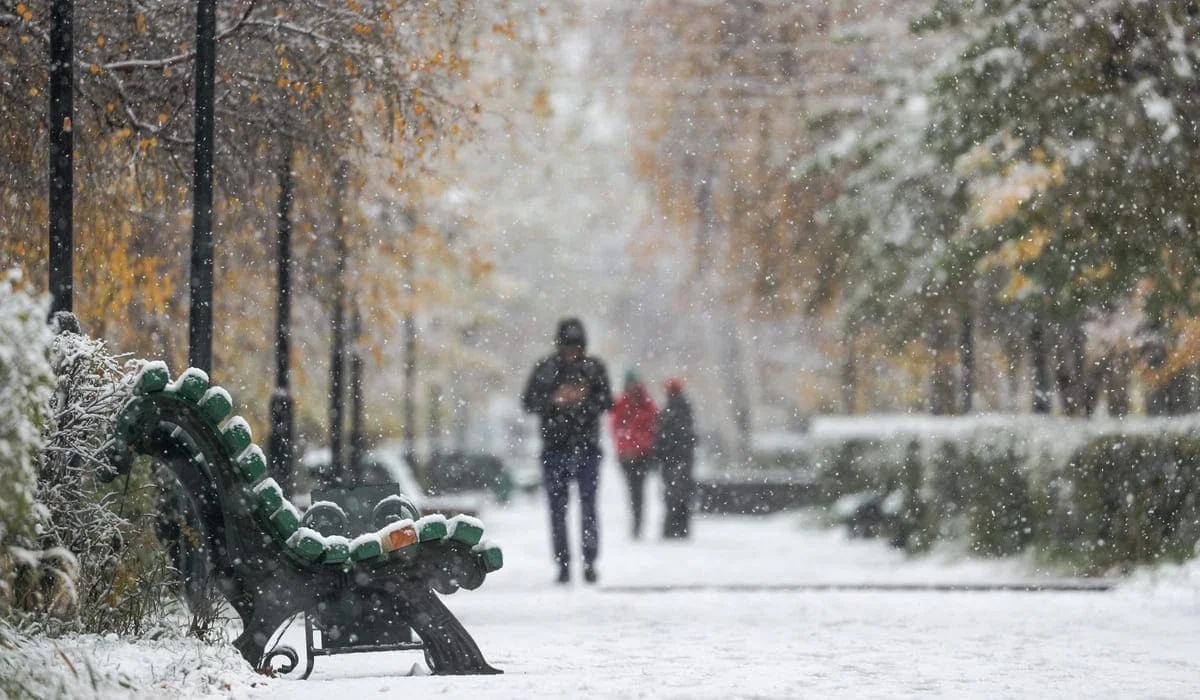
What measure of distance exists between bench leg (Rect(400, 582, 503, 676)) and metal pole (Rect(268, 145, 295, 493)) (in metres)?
5.28

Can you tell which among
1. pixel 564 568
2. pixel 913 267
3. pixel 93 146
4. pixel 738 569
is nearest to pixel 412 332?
pixel 913 267

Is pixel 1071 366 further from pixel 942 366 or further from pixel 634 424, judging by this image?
pixel 634 424

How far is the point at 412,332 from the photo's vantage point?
29.8 meters

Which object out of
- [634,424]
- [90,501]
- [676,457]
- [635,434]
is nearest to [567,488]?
[90,501]

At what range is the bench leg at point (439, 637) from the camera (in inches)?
334

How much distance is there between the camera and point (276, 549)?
8.37 meters

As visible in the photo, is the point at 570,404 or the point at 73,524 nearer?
the point at 73,524

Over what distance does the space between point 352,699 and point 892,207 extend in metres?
16.3

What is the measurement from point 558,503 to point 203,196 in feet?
18.7

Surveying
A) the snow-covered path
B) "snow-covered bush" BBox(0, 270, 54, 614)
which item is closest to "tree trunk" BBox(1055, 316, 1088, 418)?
the snow-covered path

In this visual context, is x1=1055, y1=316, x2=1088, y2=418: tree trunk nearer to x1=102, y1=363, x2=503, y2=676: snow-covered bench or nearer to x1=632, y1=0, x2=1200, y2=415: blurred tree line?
x1=632, y1=0, x2=1200, y2=415: blurred tree line

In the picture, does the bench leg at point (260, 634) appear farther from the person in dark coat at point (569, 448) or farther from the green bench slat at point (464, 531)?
the person in dark coat at point (569, 448)

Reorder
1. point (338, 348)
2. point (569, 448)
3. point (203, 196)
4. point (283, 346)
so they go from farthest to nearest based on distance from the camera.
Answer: point (338, 348)
point (569, 448)
point (283, 346)
point (203, 196)

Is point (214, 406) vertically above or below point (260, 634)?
above
